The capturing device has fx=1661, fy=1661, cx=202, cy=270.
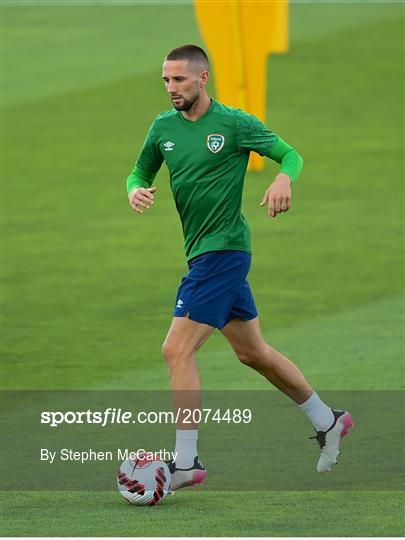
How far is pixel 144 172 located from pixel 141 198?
408 mm

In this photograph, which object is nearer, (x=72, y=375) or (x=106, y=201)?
(x=72, y=375)

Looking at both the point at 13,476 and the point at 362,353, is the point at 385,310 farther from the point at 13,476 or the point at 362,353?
the point at 13,476

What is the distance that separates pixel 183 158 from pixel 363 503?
2063 mm

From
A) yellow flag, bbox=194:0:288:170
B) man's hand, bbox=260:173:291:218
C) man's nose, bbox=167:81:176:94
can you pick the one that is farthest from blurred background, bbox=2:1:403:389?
man's nose, bbox=167:81:176:94

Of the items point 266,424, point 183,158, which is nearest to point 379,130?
point 266,424

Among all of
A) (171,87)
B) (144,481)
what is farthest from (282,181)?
(144,481)

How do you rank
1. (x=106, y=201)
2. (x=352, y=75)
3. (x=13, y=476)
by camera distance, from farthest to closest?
(x=352, y=75)
(x=106, y=201)
(x=13, y=476)

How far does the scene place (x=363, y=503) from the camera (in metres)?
8.54

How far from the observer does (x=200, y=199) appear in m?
8.93

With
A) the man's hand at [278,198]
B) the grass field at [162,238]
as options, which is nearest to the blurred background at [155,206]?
the grass field at [162,238]

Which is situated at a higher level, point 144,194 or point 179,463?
point 144,194

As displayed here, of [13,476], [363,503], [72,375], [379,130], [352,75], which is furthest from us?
[352,75]

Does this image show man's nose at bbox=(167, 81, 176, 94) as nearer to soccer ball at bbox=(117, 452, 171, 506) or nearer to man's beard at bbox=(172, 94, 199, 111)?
man's beard at bbox=(172, 94, 199, 111)

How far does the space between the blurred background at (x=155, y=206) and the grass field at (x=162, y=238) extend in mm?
Answer: 35
